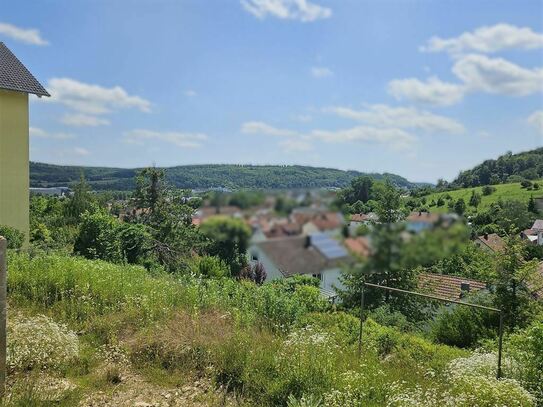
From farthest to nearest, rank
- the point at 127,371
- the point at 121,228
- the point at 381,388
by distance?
the point at 121,228, the point at 127,371, the point at 381,388

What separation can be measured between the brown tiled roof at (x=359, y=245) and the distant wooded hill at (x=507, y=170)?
1.00 metres

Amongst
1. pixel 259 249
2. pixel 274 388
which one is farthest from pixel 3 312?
pixel 259 249

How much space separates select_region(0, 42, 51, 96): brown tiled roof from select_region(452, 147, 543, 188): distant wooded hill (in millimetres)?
18107

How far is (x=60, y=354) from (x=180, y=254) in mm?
11155

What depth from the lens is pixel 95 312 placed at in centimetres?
684

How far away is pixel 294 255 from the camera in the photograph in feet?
5.23

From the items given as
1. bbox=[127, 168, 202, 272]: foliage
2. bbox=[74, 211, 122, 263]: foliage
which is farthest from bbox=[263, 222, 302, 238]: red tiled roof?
bbox=[74, 211, 122, 263]: foliage

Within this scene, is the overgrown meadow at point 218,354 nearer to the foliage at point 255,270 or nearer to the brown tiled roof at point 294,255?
the foliage at point 255,270

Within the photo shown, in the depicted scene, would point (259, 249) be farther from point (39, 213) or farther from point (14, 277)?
point (39, 213)

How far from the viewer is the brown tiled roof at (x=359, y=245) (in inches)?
72.8

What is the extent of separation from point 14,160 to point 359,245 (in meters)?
19.0

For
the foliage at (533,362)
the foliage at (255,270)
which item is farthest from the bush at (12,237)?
the foliage at (533,362)

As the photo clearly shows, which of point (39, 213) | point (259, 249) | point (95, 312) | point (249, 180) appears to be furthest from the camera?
point (39, 213)

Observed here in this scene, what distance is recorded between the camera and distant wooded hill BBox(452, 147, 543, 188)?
286 cm
